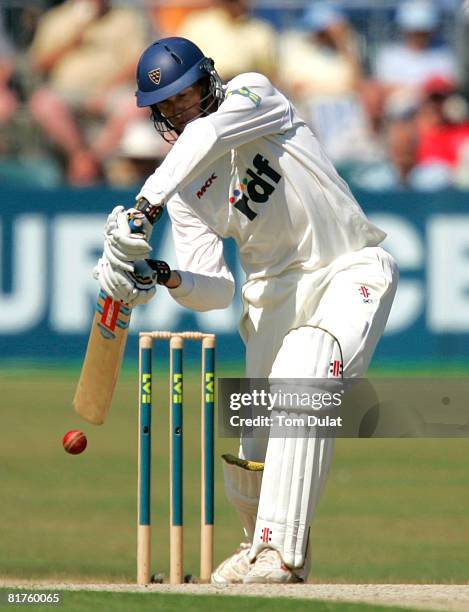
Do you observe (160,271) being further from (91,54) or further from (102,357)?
(91,54)

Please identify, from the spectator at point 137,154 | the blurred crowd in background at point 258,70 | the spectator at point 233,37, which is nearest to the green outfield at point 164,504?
the spectator at point 137,154

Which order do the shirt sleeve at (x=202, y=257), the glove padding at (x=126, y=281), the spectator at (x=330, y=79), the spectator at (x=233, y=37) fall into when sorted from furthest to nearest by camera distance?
1. the spectator at (x=330, y=79)
2. the spectator at (x=233, y=37)
3. the shirt sleeve at (x=202, y=257)
4. the glove padding at (x=126, y=281)

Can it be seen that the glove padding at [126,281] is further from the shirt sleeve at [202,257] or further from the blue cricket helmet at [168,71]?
the blue cricket helmet at [168,71]

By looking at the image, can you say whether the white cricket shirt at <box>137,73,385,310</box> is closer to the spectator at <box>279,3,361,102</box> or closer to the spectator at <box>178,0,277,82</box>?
the spectator at <box>178,0,277,82</box>

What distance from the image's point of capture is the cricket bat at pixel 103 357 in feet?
A: 14.7

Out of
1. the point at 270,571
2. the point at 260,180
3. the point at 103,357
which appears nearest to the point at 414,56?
the point at 260,180

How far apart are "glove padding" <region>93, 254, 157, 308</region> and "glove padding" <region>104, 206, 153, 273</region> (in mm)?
29

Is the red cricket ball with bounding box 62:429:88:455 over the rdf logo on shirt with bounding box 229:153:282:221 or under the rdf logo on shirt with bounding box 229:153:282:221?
under

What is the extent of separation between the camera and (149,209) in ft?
13.4

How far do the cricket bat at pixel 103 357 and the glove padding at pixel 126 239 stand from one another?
0.30 meters

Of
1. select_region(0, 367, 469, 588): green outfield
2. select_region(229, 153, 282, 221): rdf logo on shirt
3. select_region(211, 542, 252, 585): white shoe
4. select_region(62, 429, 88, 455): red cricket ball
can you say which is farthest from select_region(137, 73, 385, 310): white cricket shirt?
select_region(0, 367, 469, 588): green outfield

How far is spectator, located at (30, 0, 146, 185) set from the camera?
40.1 feet

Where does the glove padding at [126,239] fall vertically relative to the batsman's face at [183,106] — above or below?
below

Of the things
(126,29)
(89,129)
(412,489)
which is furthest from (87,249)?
(412,489)
